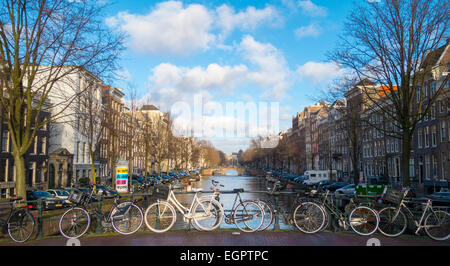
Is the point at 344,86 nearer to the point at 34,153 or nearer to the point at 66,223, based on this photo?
the point at 66,223

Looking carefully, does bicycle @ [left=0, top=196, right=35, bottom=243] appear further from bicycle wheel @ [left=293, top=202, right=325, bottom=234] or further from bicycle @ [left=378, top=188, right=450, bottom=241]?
bicycle @ [left=378, top=188, right=450, bottom=241]

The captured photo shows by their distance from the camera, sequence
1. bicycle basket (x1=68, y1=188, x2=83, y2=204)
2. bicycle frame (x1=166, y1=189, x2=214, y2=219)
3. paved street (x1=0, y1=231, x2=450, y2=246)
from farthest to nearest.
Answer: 1. bicycle frame (x1=166, y1=189, x2=214, y2=219)
2. bicycle basket (x1=68, y1=188, x2=83, y2=204)
3. paved street (x1=0, y1=231, x2=450, y2=246)

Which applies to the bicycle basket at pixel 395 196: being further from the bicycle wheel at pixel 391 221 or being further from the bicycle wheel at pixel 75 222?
the bicycle wheel at pixel 75 222

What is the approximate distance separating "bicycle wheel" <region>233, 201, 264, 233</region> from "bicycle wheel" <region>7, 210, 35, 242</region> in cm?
526

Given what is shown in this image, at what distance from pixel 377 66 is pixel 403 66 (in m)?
1.29

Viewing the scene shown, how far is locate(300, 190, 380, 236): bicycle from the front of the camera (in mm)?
9742

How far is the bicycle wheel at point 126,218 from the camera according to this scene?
9961mm

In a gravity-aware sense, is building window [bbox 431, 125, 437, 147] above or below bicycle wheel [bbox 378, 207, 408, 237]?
above

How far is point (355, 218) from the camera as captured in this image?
9.94 metres

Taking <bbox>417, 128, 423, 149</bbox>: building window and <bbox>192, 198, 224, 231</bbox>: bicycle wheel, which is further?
<bbox>417, 128, 423, 149</bbox>: building window

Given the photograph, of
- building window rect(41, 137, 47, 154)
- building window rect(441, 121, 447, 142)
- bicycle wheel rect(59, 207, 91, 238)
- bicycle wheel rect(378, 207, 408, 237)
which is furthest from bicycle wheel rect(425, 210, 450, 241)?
building window rect(41, 137, 47, 154)

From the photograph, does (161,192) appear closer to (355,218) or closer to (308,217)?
(308,217)

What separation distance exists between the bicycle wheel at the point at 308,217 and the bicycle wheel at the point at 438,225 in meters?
2.66
